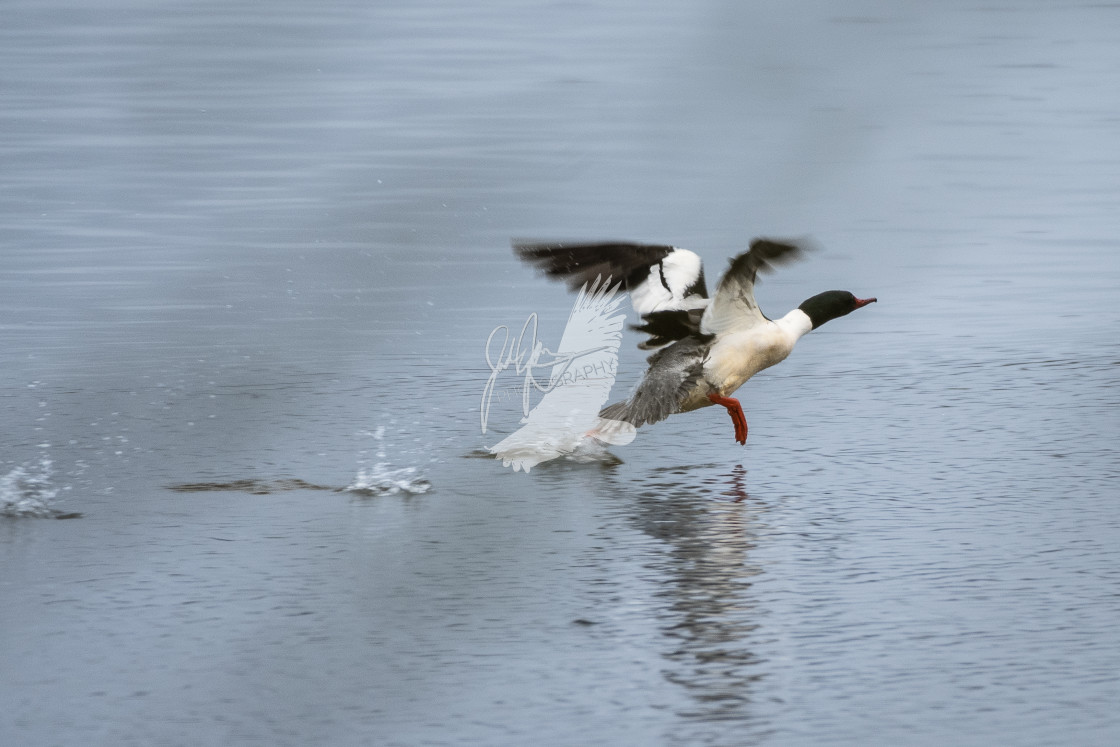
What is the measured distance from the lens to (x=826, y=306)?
8.39 meters

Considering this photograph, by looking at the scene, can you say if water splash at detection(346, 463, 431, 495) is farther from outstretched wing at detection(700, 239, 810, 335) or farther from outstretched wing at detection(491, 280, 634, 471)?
outstretched wing at detection(700, 239, 810, 335)

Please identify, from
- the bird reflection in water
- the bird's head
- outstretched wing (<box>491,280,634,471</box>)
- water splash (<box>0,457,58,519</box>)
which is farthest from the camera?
the bird's head

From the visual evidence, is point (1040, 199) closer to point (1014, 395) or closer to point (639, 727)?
point (1014, 395)

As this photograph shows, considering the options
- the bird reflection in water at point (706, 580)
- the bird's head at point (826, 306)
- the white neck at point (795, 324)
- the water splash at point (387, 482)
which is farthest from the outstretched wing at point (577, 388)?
the bird's head at point (826, 306)

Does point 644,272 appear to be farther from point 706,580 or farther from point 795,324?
point 706,580

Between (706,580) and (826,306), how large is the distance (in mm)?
3120

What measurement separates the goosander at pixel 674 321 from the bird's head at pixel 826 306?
51 centimetres

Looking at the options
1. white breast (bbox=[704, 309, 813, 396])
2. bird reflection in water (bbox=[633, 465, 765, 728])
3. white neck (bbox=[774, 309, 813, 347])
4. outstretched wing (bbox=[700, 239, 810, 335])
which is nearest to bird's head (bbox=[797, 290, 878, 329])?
white neck (bbox=[774, 309, 813, 347])

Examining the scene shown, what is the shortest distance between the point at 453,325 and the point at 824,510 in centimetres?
424

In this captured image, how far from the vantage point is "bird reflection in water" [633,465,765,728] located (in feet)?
15.0

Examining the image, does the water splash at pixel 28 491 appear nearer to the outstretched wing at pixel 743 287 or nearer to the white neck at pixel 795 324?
the outstretched wing at pixel 743 287

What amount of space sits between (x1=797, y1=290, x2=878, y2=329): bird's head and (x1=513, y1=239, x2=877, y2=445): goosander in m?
0.51

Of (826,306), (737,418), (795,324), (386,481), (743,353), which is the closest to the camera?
(386,481)

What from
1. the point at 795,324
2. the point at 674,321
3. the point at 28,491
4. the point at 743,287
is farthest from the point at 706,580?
the point at 28,491
